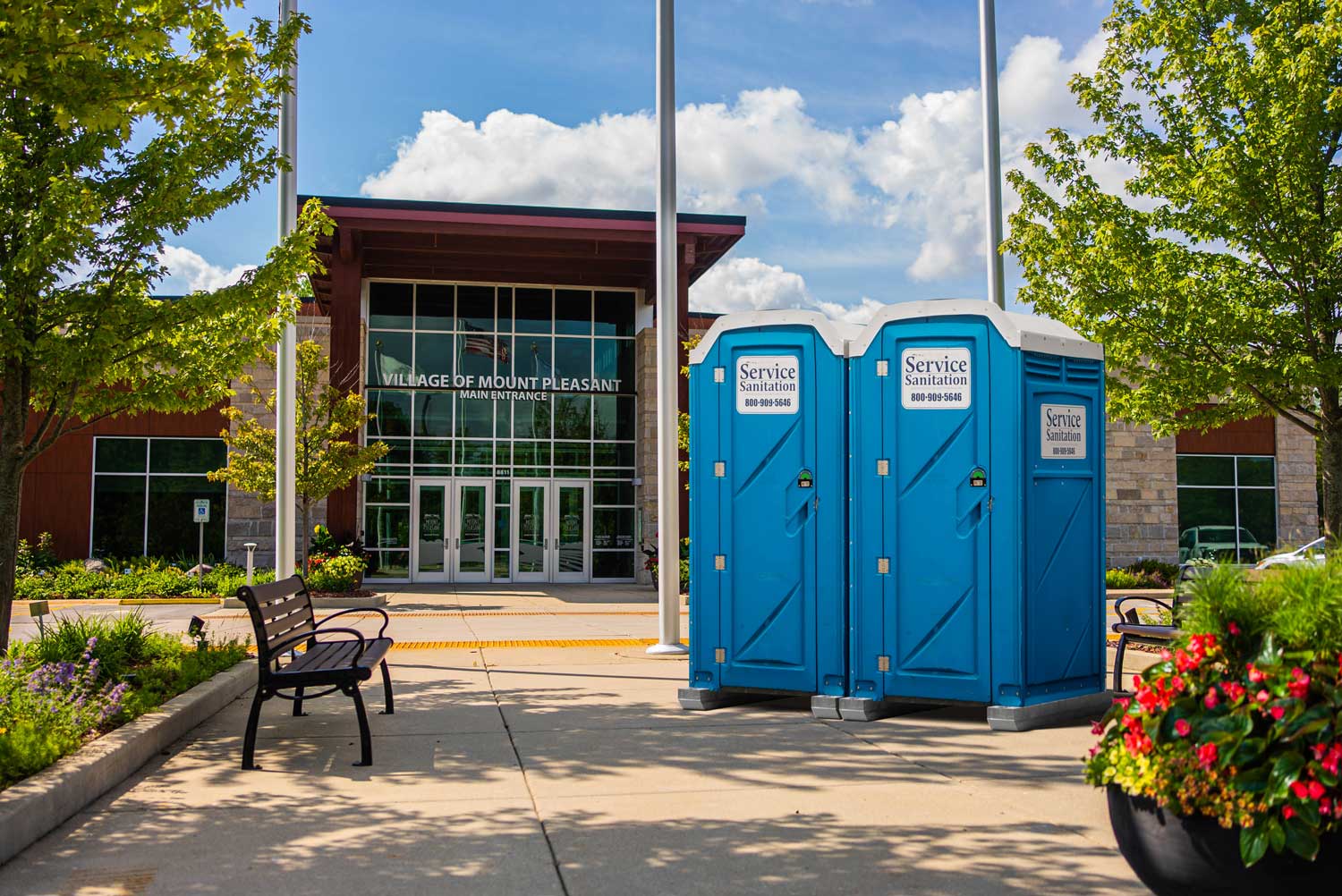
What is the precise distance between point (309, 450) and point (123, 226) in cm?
1336

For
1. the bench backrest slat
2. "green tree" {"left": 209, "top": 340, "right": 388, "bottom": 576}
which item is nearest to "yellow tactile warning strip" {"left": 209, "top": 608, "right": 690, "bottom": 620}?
"green tree" {"left": 209, "top": 340, "right": 388, "bottom": 576}

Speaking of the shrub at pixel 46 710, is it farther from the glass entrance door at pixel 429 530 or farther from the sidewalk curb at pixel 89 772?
the glass entrance door at pixel 429 530

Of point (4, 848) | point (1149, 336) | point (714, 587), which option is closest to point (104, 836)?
point (4, 848)

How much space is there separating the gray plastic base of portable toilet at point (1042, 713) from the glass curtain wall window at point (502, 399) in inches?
813

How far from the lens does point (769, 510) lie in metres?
8.38

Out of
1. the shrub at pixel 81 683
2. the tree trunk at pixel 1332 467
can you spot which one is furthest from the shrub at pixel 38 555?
the tree trunk at pixel 1332 467

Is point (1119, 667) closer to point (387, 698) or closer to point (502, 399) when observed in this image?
point (387, 698)

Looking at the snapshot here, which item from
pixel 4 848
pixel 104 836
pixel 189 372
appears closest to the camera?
pixel 4 848

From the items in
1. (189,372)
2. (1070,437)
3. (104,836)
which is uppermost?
(189,372)

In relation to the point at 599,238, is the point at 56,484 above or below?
below

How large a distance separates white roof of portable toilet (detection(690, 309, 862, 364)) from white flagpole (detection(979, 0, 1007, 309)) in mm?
3655

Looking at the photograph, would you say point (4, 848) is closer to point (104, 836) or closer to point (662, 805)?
point (104, 836)

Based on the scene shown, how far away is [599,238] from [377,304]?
6.64 m

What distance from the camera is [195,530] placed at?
26797mm
